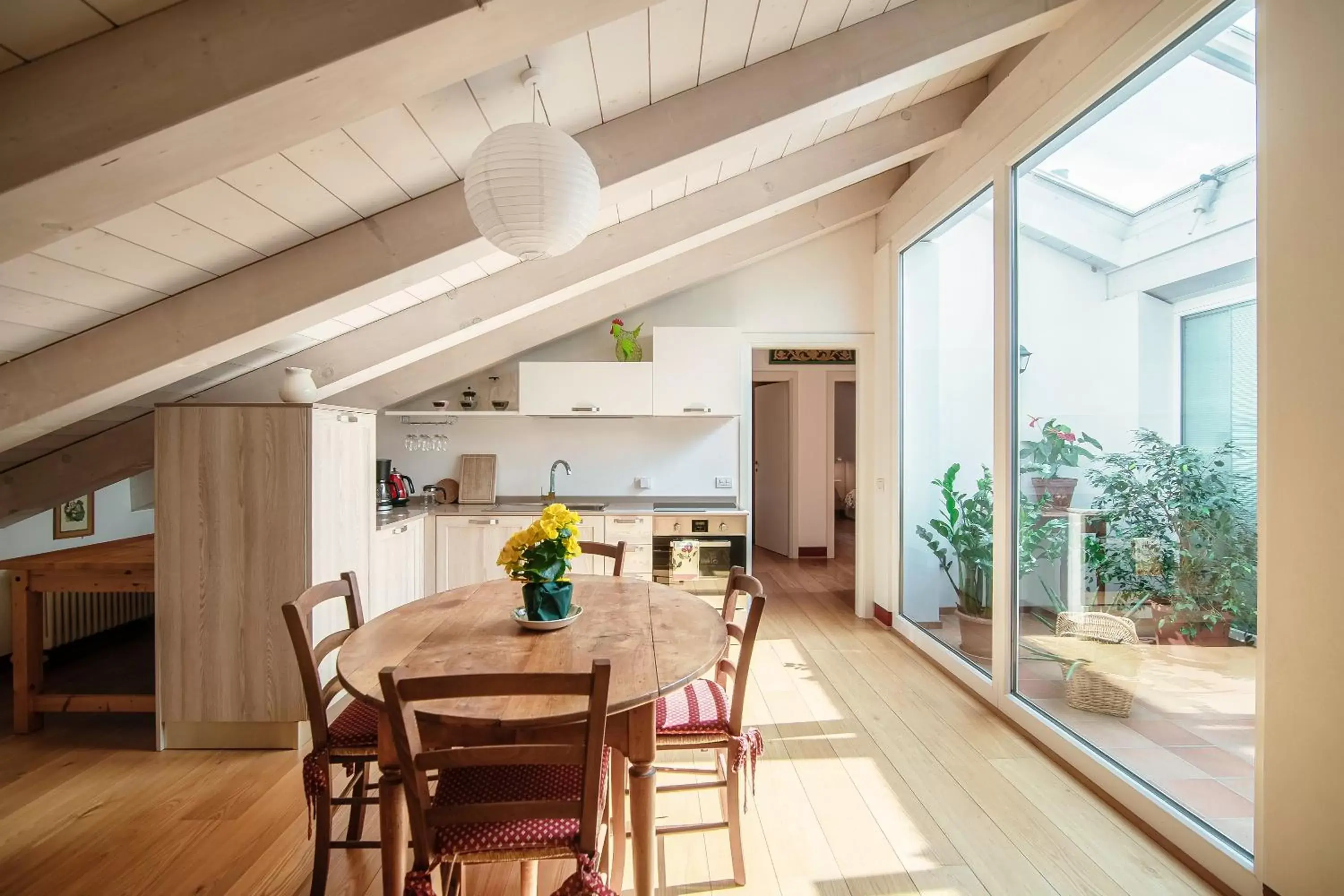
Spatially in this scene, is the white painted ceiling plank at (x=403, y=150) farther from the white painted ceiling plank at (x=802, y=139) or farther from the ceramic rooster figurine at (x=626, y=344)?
the ceramic rooster figurine at (x=626, y=344)

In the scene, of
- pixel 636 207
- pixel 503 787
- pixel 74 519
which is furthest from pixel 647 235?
pixel 74 519

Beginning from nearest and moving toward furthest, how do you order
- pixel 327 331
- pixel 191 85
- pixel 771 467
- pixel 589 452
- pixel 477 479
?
pixel 191 85 → pixel 327 331 → pixel 477 479 → pixel 589 452 → pixel 771 467

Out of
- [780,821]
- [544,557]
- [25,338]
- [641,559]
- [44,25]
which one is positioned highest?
[44,25]

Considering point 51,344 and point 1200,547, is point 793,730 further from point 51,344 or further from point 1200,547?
point 51,344

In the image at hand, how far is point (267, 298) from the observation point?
243 centimetres

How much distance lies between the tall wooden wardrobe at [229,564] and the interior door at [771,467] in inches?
225

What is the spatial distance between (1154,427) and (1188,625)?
62 cm

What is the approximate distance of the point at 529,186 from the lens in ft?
5.56

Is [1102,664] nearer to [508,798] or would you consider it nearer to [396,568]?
[508,798]

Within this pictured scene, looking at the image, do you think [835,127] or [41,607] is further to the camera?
[835,127]

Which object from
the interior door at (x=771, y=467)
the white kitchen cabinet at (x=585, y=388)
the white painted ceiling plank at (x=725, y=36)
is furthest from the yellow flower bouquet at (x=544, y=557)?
the interior door at (x=771, y=467)

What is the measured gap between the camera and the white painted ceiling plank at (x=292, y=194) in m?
1.90

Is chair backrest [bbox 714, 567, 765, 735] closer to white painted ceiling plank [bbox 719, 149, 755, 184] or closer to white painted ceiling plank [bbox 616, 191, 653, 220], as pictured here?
white painted ceiling plank [bbox 616, 191, 653, 220]

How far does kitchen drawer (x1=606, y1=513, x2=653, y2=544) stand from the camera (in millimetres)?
4547
